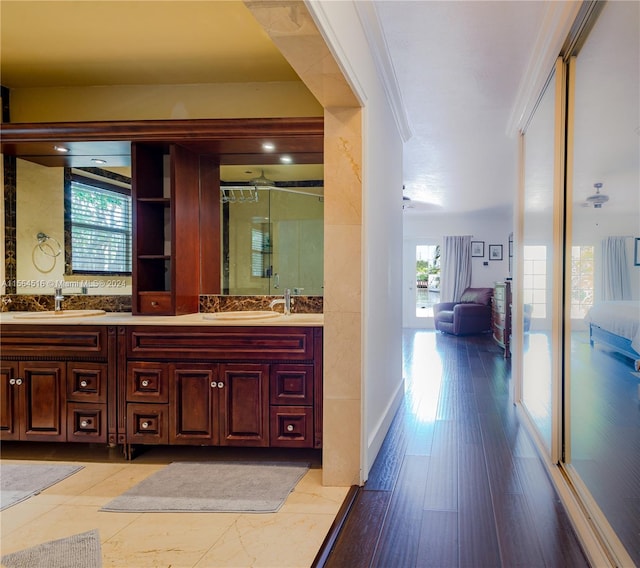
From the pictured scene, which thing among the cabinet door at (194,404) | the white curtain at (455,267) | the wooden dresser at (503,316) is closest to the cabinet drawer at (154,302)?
the cabinet door at (194,404)

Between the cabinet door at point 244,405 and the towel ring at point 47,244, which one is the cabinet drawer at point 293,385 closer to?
the cabinet door at point 244,405

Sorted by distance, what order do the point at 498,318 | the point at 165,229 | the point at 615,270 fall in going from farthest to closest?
the point at 498,318 → the point at 165,229 → the point at 615,270

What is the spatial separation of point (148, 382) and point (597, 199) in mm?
2482

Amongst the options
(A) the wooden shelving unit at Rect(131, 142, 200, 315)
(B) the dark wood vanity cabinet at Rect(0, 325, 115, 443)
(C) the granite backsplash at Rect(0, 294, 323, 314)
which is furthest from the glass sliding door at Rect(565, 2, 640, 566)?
(B) the dark wood vanity cabinet at Rect(0, 325, 115, 443)

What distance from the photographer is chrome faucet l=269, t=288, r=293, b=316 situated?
3.07 metres

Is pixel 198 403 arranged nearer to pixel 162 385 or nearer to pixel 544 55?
pixel 162 385

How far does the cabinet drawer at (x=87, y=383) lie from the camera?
2.70m

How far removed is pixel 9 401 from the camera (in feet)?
8.94

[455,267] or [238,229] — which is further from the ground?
[238,229]

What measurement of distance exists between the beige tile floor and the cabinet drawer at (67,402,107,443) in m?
0.24

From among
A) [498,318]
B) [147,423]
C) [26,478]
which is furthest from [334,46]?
[498,318]

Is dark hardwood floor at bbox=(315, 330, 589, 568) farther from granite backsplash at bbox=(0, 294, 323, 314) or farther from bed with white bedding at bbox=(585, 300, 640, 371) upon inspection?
granite backsplash at bbox=(0, 294, 323, 314)

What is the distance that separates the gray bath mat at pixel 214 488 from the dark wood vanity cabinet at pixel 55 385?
545 millimetres

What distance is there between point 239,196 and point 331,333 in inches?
56.7
